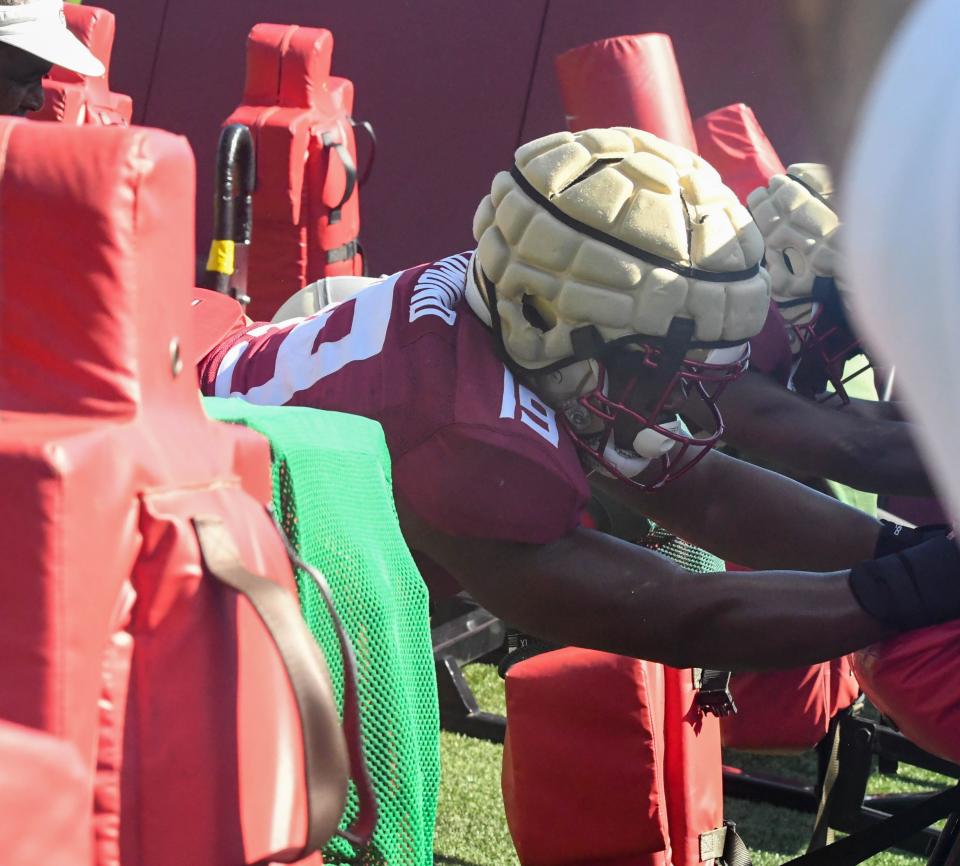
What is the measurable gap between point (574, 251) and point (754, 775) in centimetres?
177

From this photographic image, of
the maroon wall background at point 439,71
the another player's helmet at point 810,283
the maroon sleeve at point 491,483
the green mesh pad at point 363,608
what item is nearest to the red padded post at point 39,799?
the green mesh pad at point 363,608

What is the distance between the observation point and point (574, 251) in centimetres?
182

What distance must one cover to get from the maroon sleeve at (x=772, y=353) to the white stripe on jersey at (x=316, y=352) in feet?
3.48

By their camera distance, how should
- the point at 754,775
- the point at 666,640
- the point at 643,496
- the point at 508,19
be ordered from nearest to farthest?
the point at 666,640 → the point at 643,496 → the point at 754,775 → the point at 508,19

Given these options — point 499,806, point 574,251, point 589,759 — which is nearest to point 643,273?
point 574,251

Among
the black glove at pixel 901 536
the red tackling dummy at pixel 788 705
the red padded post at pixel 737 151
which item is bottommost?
the red tackling dummy at pixel 788 705

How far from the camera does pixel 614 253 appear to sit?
1806 mm

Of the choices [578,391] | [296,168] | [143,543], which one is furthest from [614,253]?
[296,168]

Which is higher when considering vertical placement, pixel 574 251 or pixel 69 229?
pixel 69 229

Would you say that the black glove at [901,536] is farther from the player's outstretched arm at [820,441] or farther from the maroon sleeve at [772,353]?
the maroon sleeve at [772,353]

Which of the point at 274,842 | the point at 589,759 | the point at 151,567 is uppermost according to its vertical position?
the point at 151,567

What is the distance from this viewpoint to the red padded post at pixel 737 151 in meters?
3.89

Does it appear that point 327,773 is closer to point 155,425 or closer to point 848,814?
point 155,425

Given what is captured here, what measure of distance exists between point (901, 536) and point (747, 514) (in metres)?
0.27
